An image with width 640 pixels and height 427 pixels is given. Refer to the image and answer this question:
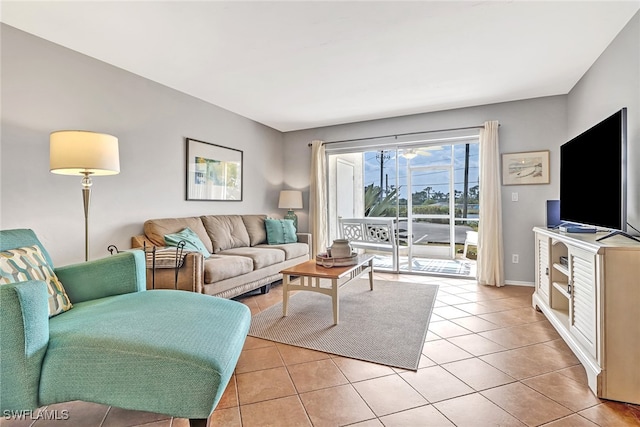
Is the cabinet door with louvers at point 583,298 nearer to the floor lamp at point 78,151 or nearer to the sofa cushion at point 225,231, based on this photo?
the floor lamp at point 78,151

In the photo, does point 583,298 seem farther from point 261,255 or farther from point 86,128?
point 86,128

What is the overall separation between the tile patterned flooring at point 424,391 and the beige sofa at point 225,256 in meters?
0.78

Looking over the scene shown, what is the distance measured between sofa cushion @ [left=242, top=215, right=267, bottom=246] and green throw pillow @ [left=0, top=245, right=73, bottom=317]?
2591 mm

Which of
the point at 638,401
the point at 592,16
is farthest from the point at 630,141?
the point at 638,401

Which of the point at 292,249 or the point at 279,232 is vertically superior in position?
the point at 279,232

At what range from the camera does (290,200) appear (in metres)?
4.96

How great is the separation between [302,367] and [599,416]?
1525 mm

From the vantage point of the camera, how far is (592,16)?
2.15 meters

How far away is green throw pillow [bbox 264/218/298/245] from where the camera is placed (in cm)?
432

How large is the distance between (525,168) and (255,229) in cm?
358

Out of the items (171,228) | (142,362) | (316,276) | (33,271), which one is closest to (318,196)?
(171,228)

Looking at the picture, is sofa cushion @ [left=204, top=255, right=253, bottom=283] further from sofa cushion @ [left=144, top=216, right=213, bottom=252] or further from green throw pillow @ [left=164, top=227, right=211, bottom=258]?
sofa cushion @ [left=144, top=216, right=213, bottom=252]

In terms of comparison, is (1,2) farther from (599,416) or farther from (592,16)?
(599,416)

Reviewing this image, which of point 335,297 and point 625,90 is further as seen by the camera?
point 335,297
